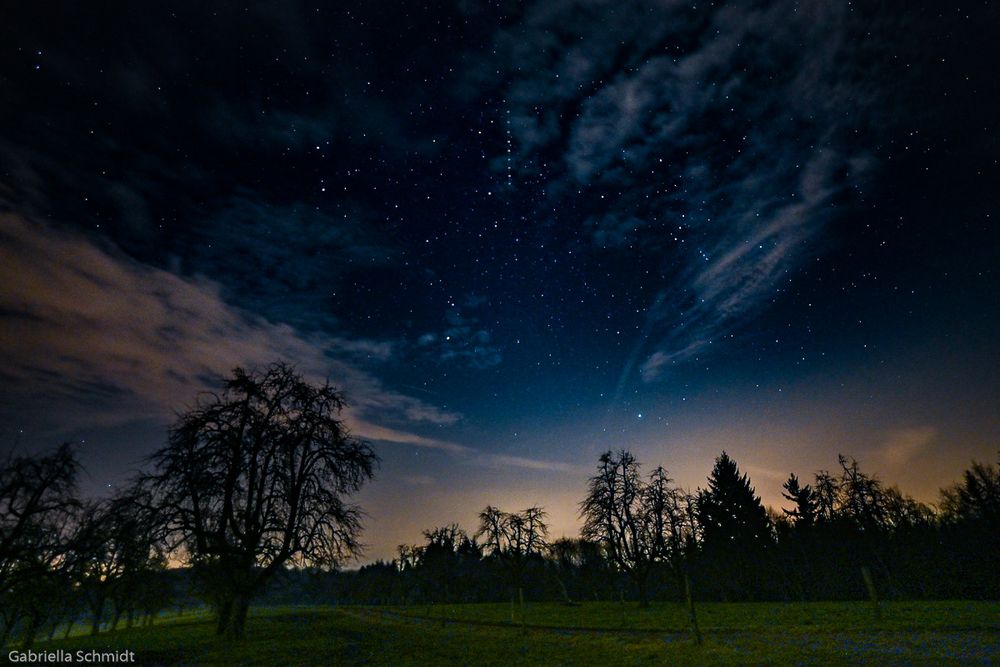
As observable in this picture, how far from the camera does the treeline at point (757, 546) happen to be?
38.4 metres

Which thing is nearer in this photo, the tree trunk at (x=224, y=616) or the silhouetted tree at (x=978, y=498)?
the tree trunk at (x=224, y=616)

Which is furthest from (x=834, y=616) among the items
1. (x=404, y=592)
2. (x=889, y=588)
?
(x=404, y=592)

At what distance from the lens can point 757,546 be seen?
53312 mm

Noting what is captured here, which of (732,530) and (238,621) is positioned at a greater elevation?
(732,530)

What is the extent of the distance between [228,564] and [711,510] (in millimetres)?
59380

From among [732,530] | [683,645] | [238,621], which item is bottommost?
[683,645]

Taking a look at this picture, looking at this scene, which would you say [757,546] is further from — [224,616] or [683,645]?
[224,616]

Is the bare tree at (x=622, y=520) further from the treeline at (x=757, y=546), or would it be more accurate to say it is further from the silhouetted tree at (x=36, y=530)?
the silhouetted tree at (x=36, y=530)

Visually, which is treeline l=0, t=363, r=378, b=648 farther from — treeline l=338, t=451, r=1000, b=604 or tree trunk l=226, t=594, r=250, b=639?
treeline l=338, t=451, r=1000, b=604

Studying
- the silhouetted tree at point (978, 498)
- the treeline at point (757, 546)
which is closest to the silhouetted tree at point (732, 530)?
the treeline at point (757, 546)

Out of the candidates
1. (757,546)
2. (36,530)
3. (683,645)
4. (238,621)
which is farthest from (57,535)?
(757,546)

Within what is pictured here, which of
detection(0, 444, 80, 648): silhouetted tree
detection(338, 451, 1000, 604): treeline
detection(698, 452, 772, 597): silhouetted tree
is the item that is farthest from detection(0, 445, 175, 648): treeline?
detection(698, 452, 772, 597): silhouetted tree

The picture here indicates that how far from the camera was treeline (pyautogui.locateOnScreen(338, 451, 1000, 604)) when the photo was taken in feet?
126

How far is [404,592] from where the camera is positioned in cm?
7988
